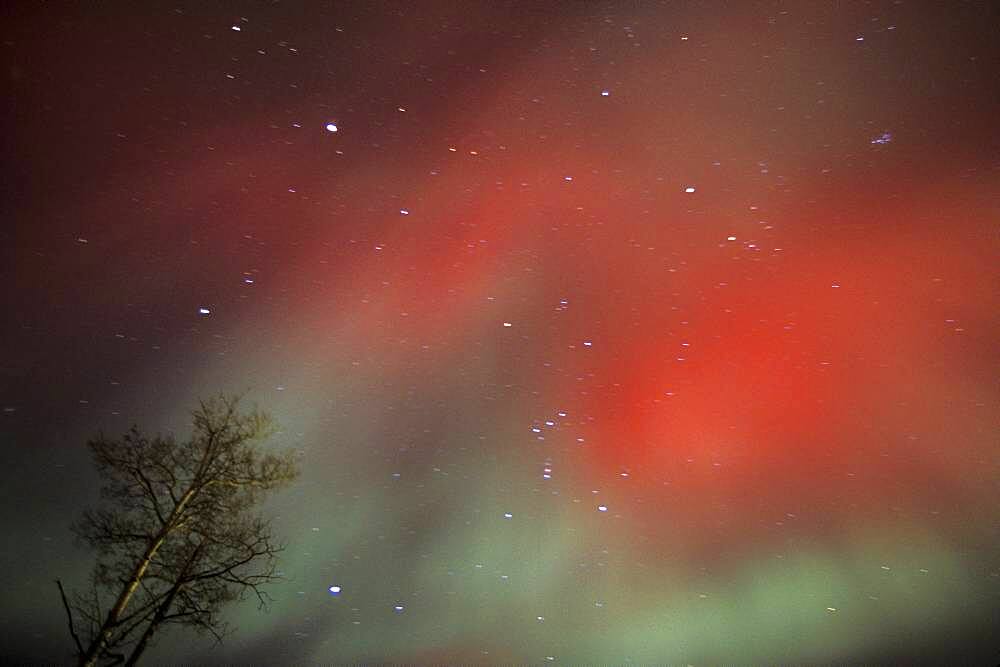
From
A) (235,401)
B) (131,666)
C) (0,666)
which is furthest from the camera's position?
(0,666)

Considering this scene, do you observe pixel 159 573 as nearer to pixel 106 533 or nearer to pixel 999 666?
pixel 106 533

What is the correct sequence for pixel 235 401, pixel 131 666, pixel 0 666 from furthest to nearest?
pixel 0 666, pixel 235 401, pixel 131 666

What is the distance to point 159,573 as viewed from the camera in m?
7.29

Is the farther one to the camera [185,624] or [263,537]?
[263,537]

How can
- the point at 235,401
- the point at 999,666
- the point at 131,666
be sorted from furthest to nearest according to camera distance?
the point at 999,666 < the point at 235,401 < the point at 131,666

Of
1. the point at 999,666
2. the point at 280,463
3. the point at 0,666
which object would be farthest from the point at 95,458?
the point at 0,666

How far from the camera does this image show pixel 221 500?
798 cm

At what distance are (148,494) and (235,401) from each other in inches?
66.0

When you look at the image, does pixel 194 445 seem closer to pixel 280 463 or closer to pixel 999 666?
pixel 280 463

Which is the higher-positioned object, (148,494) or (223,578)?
(148,494)

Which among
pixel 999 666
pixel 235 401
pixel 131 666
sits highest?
pixel 235 401

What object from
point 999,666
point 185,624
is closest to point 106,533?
point 185,624

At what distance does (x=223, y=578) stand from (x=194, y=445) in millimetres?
1969

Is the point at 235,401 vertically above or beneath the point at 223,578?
Answer: above
